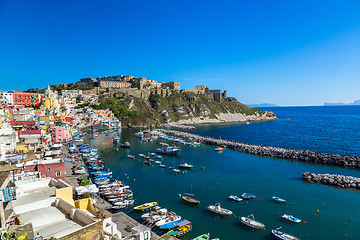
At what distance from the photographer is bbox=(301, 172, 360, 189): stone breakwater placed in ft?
101

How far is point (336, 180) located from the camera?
105 ft

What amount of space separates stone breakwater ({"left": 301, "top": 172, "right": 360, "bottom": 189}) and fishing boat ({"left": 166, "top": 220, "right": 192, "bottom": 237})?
22590 millimetres

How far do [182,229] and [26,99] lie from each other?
280 feet

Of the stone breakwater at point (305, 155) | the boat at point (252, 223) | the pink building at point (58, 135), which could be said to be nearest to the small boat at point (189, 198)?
the boat at point (252, 223)

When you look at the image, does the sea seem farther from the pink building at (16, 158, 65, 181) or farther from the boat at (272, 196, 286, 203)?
the pink building at (16, 158, 65, 181)

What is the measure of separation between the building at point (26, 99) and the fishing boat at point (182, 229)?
269 ft

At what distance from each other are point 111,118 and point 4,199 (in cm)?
9402

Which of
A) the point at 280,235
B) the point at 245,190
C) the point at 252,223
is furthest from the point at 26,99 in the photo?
the point at 280,235

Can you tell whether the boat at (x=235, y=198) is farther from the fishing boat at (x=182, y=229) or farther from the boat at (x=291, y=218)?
the fishing boat at (x=182, y=229)

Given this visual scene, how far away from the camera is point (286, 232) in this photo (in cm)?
2047

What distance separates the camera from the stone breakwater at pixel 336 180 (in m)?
30.8

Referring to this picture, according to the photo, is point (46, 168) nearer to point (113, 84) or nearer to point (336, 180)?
point (336, 180)

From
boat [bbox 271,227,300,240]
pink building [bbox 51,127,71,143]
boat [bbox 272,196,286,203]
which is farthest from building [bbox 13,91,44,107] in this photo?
boat [bbox 271,227,300,240]

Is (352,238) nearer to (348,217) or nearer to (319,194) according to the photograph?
(348,217)
